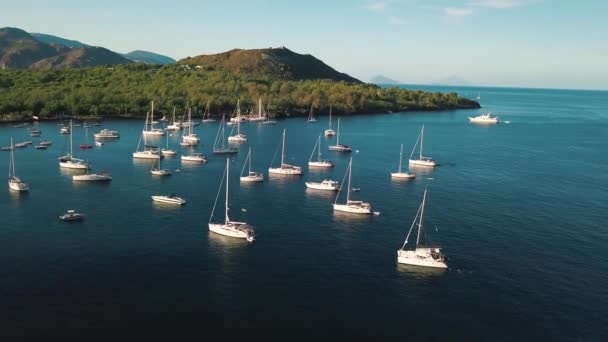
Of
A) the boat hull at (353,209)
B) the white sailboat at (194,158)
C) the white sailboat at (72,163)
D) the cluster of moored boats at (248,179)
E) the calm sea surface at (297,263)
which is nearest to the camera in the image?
the calm sea surface at (297,263)

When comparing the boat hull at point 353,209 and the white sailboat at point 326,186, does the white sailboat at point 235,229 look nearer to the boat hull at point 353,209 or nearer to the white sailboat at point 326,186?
the boat hull at point 353,209

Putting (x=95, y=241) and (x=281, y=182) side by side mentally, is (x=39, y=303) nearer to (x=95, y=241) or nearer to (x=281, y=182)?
(x=95, y=241)

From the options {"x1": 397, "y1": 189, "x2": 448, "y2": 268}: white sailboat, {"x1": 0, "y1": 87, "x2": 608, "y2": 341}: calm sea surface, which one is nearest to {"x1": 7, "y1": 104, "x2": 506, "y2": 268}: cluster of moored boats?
{"x1": 397, "y1": 189, "x2": 448, "y2": 268}: white sailboat

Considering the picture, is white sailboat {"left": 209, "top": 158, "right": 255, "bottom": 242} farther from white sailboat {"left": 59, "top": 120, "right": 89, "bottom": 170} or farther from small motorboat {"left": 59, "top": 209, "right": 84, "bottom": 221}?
white sailboat {"left": 59, "top": 120, "right": 89, "bottom": 170}

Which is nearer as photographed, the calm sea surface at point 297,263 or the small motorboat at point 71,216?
the calm sea surface at point 297,263

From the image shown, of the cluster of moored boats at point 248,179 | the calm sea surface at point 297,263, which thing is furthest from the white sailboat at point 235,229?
the calm sea surface at point 297,263

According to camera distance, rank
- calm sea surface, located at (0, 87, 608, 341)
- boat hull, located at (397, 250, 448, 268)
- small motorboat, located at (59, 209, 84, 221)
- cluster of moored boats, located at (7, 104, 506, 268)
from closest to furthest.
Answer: calm sea surface, located at (0, 87, 608, 341)
boat hull, located at (397, 250, 448, 268)
cluster of moored boats, located at (7, 104, 506, 268)
small motorboat, located at (59, 209, 84, 221)

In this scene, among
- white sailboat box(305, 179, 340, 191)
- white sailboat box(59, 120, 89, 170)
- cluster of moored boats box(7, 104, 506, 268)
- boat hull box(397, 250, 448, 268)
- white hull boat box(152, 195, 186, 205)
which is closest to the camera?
boat hull box(397, 250, 448, 268)

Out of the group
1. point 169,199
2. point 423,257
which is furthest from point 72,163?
point 423,257
